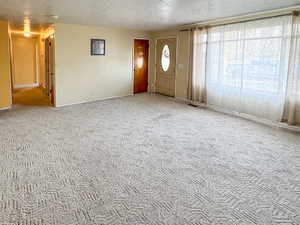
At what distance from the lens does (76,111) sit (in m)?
6.67

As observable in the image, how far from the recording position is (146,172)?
3.21 meters

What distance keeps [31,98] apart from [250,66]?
6852 millimetres

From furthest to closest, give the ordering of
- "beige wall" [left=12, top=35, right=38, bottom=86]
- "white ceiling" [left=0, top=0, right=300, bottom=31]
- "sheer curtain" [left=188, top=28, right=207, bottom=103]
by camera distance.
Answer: "beige wall" [left=12, top=35, right=38, bottom=86], "sheer curtain" [left=188, top=28, right=207, bottom=103], "white ceiling" [left=0, top=0, right=300, bottom=31]

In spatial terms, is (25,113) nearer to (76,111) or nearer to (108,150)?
(76,111)

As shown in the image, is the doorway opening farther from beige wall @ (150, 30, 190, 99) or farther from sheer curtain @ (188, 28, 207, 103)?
sheer curtain @ (188, 28, 207, 103)

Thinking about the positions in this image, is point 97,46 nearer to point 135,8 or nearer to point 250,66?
point 135,8

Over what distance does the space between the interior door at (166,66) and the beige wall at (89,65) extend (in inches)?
35.4

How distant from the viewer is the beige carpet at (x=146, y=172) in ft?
7.77

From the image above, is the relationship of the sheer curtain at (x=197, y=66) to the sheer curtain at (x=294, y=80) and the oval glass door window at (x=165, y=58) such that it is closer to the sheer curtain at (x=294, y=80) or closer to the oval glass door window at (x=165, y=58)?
the oval glass door window at (x=165, y=58)

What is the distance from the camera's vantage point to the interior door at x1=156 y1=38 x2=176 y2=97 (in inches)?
340

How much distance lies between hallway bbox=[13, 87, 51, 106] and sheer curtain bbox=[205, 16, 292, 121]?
16.4ft

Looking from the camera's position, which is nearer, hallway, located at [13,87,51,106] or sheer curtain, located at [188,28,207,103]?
sheer curtain, located at [188,28,207,103]

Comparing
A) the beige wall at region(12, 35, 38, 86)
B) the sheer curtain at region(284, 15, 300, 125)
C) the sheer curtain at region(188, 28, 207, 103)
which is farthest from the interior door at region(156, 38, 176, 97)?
the beige wall at region(12, 35, 38, 86)

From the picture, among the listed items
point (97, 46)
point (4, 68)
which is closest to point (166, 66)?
point (97, 46)
